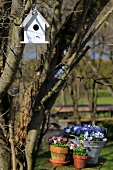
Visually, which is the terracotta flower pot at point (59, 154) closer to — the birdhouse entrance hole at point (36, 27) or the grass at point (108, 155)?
the birdhouse entrance hole at point (36, 27)

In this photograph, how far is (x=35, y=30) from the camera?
3.19 metres

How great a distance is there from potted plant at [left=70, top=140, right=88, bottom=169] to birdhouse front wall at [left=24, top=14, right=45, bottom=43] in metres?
1.46

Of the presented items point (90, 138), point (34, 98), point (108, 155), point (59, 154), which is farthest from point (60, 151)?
point (108, 155)

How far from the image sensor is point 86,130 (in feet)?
14.5

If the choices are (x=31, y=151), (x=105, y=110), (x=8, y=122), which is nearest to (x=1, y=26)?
(x=8, y=122)

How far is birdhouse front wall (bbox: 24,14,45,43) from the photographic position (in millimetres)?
3084

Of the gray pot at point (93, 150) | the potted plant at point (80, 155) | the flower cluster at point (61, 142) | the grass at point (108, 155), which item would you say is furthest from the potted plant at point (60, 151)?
the grass at point (108, 155)

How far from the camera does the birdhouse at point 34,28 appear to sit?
3045 millimetres

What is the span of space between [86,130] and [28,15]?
6.18 feet

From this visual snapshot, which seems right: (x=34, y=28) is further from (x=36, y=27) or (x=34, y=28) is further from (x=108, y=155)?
(x=108, y=155)

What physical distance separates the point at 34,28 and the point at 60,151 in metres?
1.57

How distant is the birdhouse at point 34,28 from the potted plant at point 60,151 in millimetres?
1492

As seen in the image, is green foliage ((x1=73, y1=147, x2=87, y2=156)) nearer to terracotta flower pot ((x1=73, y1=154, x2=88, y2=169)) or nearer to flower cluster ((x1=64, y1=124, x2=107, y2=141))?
terracotta flower pot ((x1=73, y1=154, x2=88, y2=169))

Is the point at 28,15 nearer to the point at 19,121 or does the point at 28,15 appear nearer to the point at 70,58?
the point at 70,58
